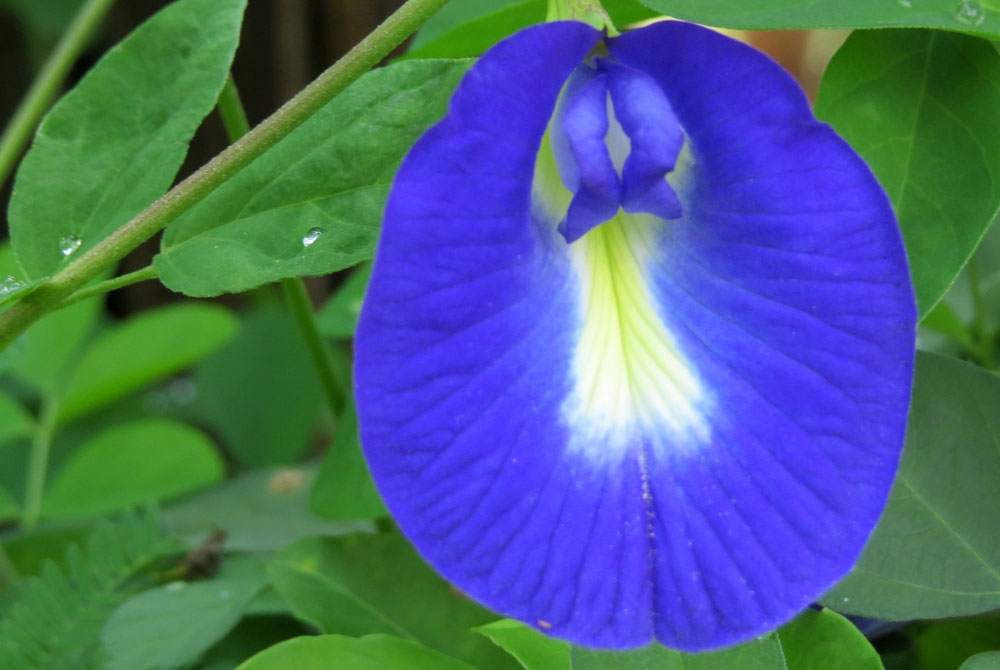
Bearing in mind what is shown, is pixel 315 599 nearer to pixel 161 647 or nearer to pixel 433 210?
pixel 161 647

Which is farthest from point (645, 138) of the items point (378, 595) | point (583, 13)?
point (378, 595)

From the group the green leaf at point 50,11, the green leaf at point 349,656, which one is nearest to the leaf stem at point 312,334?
the green leaf at point 349,656

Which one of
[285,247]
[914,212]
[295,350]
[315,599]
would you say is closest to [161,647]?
[315,599]

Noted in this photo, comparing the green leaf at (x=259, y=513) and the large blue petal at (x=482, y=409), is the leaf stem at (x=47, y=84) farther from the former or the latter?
the large blue petal at (x=482, y=409)

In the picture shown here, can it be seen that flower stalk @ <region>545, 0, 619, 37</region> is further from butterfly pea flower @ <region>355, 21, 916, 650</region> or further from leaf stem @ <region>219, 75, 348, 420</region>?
leaf stem @ <region>219, 75, 348, 420</region>

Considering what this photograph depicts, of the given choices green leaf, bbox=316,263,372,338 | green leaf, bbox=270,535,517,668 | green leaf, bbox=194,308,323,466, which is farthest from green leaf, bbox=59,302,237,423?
green leaf, bbox=270,535,517,668
